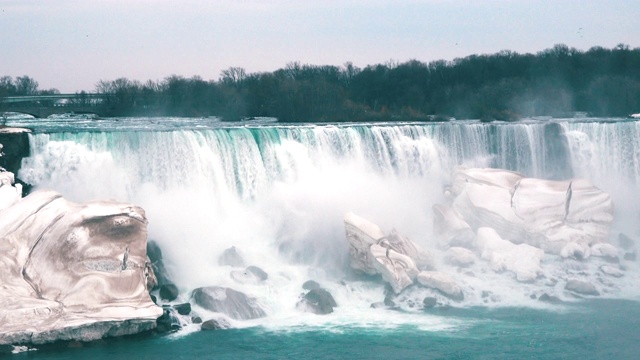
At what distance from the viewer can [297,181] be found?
77.8ft

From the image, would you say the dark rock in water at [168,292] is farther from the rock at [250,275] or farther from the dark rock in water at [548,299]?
the dark rock in water at [548,299]

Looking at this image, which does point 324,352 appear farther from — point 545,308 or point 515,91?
point 515,91

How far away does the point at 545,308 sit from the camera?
59.1 ft

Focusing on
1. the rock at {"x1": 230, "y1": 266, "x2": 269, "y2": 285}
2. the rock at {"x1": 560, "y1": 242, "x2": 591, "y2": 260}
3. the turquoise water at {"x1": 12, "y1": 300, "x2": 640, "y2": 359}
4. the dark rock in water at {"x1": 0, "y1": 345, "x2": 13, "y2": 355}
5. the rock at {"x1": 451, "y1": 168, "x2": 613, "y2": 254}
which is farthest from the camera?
the rock at {"x1": 451, "y1": 168, "x2": 613, "y2": 254}

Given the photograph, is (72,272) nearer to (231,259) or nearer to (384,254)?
(231,259)

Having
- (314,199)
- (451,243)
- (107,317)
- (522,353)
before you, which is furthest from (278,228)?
(522,353)

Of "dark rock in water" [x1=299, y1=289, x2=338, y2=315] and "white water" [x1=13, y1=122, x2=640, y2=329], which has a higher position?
"white water" [x1=13, y1=122, x2=640, y2=329]

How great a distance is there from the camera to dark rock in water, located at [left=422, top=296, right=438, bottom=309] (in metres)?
18.1

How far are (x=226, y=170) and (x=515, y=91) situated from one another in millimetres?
27322

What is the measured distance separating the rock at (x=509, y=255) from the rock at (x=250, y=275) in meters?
5.84

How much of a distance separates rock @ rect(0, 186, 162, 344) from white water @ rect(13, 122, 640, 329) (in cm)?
195

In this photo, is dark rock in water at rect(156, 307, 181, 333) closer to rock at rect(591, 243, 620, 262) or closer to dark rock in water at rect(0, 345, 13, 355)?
dark rock in water at rect(0, 345, 13, 355)

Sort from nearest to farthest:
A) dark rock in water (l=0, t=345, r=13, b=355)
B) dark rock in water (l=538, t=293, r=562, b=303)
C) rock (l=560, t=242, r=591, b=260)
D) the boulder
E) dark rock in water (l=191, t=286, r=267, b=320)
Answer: dark rock in water (l=0, t=345, r=13, b=355), dark rock in water (l=191, t=286, r=267, b=320), dark rock in water (l=538, t=293, r=562, b=303), rock (l=560, t=242, r=591, b=260), the boulder

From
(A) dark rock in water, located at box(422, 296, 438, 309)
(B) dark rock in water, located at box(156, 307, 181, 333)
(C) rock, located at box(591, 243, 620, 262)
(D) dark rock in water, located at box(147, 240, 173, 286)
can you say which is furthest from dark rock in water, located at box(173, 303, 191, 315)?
(C) rock, located at box(591, 243, 620, 262)
